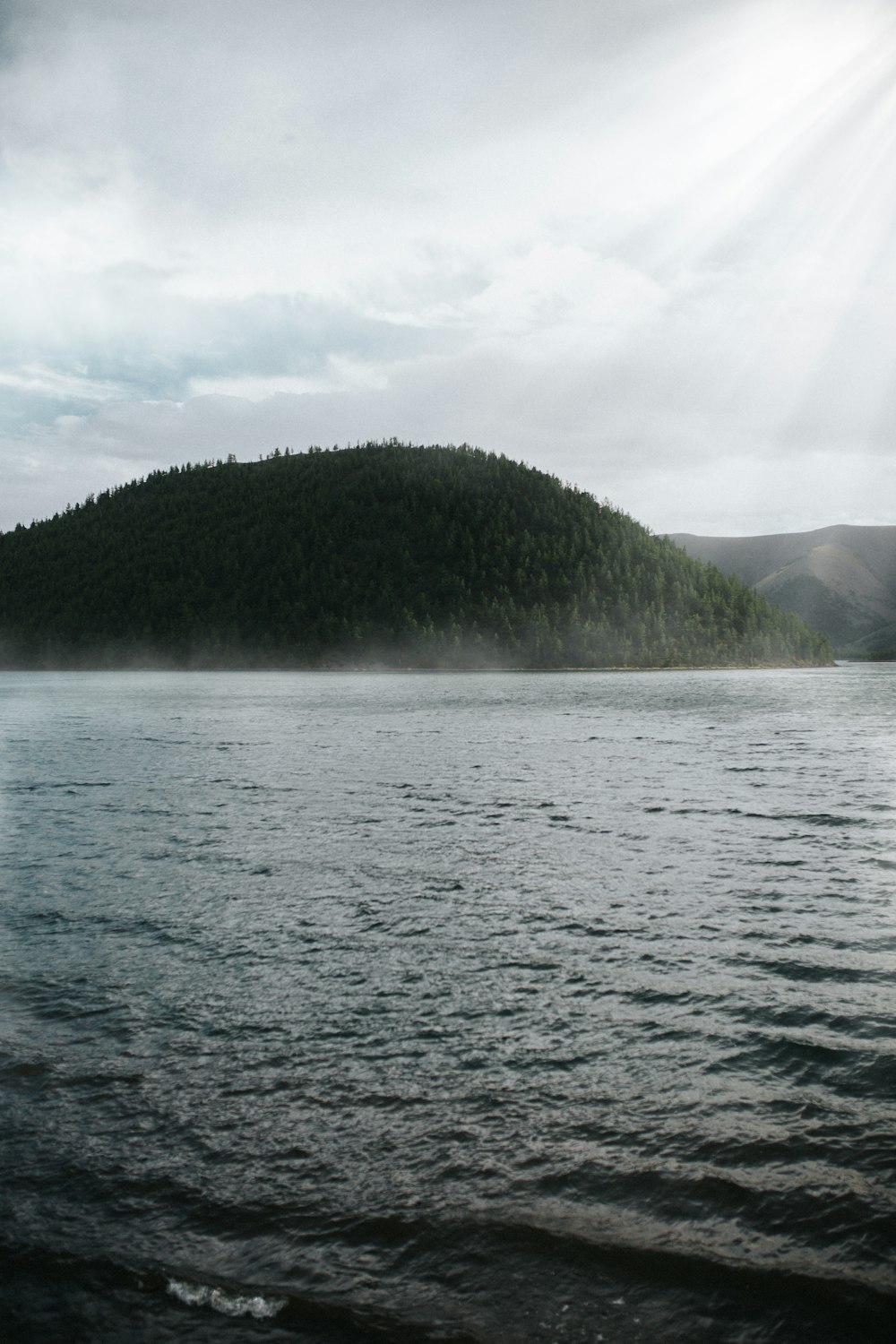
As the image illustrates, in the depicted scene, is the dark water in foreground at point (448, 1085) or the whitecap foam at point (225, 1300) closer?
the whitecap foam at point (225, 1300)

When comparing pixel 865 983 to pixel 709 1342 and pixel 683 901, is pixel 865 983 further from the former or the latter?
pixel 709 1342

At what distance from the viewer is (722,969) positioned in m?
13.8

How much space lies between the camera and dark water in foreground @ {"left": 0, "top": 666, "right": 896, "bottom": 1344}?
21.8 feet

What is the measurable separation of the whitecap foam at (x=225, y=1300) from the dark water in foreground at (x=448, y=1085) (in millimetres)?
28

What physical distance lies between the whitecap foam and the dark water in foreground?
0.03 meters

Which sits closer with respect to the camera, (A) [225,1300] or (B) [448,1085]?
(A) [225,1300]

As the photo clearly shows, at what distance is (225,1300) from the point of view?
21.6 feet

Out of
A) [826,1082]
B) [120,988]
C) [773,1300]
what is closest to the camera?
[773,1300]

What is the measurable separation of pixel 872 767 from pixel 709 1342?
39.3 meters

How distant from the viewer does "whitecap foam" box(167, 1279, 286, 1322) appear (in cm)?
645

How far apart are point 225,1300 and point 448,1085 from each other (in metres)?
3.71

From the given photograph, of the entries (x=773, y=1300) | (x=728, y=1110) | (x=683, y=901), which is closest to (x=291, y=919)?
(x=683, y=901)

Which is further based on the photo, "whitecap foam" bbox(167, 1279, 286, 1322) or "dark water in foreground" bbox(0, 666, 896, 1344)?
"dark water in foreground" bbox(0, 666, 896, 1344)

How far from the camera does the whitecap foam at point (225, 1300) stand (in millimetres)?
6445
